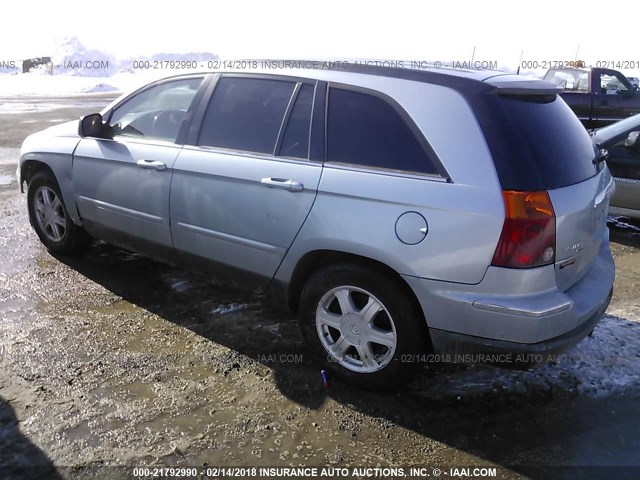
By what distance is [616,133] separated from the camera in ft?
19.5

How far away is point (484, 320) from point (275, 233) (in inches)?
50.2

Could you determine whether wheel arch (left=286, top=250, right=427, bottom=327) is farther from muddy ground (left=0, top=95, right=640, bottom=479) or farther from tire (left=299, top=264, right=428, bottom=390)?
muddy ground (left=0, top=95, right=640, bottom=479)

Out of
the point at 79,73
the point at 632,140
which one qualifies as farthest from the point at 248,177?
the point at 79,73

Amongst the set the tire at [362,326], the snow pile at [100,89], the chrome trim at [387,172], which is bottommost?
the tire at [362,326]

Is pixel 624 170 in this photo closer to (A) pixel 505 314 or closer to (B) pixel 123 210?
(A) pixel 505 314

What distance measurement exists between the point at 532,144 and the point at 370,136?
82 centimetres

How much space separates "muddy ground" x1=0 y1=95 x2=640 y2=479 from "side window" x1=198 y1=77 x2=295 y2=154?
49.9 inches

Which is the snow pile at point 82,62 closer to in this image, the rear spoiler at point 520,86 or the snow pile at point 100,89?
the snow pile at point 100,89

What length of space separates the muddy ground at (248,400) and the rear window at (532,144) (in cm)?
124

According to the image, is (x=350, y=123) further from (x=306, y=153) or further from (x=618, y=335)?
(x=618, y=335)

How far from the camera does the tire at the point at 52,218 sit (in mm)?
4969

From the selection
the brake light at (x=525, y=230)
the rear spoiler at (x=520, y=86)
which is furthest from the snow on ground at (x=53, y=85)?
the brake light at (x=525, y=230)

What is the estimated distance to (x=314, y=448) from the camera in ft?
9.29

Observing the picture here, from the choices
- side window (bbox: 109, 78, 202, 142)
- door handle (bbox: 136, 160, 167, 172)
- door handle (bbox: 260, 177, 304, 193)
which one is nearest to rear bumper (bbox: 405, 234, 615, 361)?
door handle (bbox: 260, 177, 304, 193)
